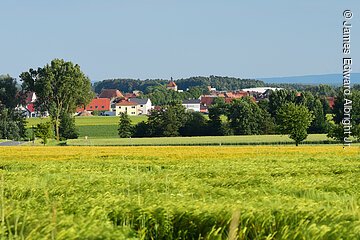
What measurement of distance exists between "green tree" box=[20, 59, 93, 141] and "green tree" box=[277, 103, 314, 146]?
41.9 meters

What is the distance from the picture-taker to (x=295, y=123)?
75.7 metres

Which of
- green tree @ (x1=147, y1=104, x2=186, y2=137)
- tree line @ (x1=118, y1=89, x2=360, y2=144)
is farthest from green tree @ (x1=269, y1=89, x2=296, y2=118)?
green tree @ (x1=147, y1=104, x2=186, y2=137)

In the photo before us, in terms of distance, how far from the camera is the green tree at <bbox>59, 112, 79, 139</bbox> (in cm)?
10942

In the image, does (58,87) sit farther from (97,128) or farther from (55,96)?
(97,128)

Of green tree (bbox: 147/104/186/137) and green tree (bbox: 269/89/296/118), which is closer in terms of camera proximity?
green tree (bbox: 147/104/186/137)

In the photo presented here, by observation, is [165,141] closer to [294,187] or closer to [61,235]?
[294,187]

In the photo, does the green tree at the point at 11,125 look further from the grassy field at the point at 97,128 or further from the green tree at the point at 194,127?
the green tree at the point at 194,127

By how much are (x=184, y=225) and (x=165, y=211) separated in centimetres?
36

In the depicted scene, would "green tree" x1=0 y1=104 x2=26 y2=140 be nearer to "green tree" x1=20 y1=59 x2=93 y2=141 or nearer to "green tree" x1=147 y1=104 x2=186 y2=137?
"green tree" x1=20 y1=59 x2=93 y2=141

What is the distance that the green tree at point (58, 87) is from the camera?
354ft

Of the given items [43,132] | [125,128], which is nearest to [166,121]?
[125,128]

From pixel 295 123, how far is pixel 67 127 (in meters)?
46.2

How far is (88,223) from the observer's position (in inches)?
281

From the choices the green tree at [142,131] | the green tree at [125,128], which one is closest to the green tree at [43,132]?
the green tree at [125,128]
